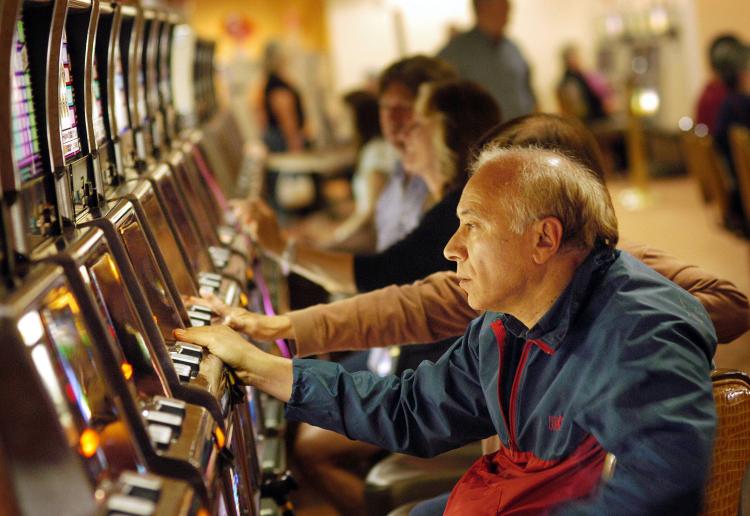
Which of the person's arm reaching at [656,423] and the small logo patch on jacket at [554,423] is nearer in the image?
the person's arm reaching at [656,423]

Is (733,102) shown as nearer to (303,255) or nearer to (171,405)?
(303,255)

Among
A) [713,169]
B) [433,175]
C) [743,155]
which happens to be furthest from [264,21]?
[433,175]

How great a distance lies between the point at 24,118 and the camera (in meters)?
1.67

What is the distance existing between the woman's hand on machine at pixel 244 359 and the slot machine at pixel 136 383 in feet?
0.79

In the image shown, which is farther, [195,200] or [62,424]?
[195,200]

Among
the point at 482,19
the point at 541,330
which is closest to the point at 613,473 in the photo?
the point at 541,330

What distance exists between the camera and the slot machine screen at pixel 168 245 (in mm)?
2324

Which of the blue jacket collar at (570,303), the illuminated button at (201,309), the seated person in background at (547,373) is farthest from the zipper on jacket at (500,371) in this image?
the illuminated button at (201,309)

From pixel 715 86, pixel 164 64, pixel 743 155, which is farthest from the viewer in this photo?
pixel 715 86

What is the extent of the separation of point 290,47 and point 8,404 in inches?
504

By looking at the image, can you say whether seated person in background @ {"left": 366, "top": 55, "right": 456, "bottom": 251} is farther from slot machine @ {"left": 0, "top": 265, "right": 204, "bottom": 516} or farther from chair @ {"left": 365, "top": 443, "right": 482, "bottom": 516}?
slot machine @ {"left": 0, "top": 265, "right": 204, "bottom": 516}

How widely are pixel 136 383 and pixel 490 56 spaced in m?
4.04

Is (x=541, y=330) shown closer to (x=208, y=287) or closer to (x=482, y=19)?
(x=208, y=287)

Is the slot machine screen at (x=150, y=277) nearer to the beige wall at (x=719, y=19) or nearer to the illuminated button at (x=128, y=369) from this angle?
the illuminated button at (x=128, y=369)
